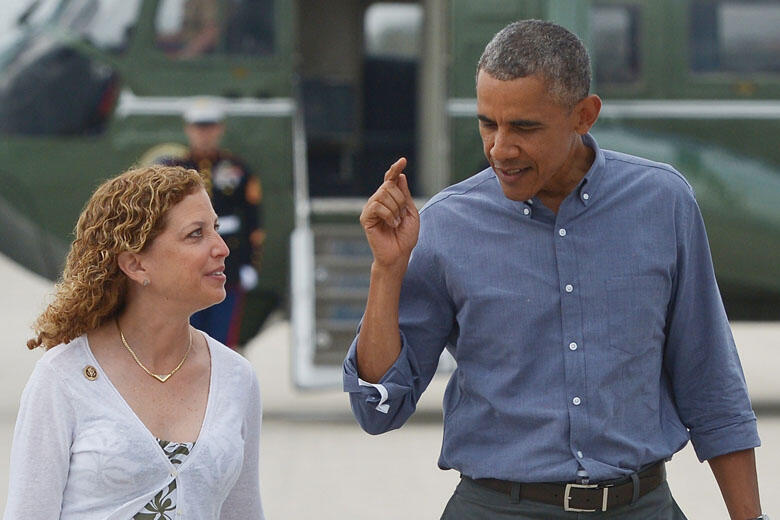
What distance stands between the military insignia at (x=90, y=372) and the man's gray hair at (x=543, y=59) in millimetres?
931

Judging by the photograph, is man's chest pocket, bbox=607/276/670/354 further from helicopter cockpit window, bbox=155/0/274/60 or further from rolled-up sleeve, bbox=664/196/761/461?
helicopter cockpit window, bbox=155/0/274/60

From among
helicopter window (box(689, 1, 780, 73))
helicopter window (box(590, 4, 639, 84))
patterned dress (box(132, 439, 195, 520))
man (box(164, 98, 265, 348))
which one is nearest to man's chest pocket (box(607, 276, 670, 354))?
patterned dress (box(132, 439, 195, 520))

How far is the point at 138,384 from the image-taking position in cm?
283

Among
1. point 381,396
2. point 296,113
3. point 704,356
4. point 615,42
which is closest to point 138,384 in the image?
point 381,396

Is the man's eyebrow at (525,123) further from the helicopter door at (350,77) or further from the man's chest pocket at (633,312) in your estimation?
the helicopter door at (350,77)

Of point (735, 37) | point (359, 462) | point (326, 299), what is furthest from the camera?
point (735, 37)

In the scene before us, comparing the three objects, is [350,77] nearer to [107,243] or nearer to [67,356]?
[107,243]

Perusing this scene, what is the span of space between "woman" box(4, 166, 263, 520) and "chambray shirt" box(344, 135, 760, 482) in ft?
0.95

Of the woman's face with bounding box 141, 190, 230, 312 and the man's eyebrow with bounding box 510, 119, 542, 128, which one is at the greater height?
the man's eyebrow with bounding box 510, 119, 542, 128

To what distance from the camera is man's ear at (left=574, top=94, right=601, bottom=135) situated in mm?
2867

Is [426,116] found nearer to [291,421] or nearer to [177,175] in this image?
[291,421]

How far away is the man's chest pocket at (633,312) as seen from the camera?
9.30 feet

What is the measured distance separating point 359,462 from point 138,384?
5030 mm

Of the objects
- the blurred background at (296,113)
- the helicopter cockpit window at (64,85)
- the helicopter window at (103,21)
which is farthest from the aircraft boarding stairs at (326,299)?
the helicopter window at (103,21)
